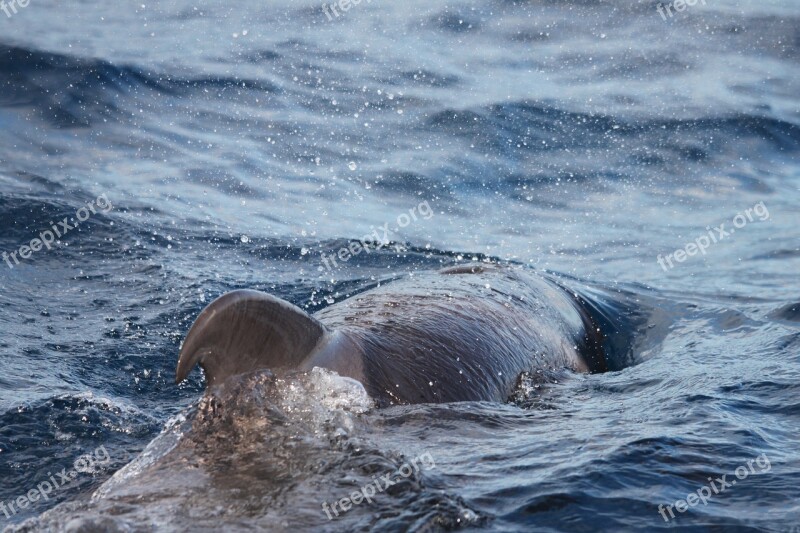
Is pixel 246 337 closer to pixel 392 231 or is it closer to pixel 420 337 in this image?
pixel 420 337

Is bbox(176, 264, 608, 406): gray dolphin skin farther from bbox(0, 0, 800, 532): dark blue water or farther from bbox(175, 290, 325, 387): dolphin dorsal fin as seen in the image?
bbox(0, 0, 800, 532): dark blue water

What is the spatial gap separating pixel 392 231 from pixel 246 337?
6947 millimetres

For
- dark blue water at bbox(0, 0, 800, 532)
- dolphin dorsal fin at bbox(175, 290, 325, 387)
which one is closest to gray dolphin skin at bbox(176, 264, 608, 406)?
dolphin dorsal fin at bbox(175, 290, 325, 387)

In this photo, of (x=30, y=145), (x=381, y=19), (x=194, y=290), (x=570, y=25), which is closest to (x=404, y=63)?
(x=381, y=19)

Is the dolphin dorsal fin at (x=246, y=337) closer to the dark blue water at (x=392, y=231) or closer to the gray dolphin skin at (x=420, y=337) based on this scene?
the gray dolphin skin at (x=420, y=337)

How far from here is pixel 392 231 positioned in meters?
11.4

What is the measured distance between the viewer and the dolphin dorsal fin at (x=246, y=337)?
4.39m

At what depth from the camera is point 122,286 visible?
856 cm

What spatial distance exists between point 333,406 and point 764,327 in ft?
15.4

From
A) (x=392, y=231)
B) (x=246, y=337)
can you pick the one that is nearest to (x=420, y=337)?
(x=246, y=337)

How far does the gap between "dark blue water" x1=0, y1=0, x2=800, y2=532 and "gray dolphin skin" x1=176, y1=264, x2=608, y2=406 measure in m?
0.18

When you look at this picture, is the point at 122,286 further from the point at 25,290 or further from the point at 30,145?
the point at 30,145

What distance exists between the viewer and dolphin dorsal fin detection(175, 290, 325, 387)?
439 cm

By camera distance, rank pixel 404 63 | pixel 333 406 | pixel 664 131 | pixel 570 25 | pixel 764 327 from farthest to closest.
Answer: pixel 570 25 < pixel 404 63 < pixel 664 131 < pixel 764 327 < pixel 333 406
